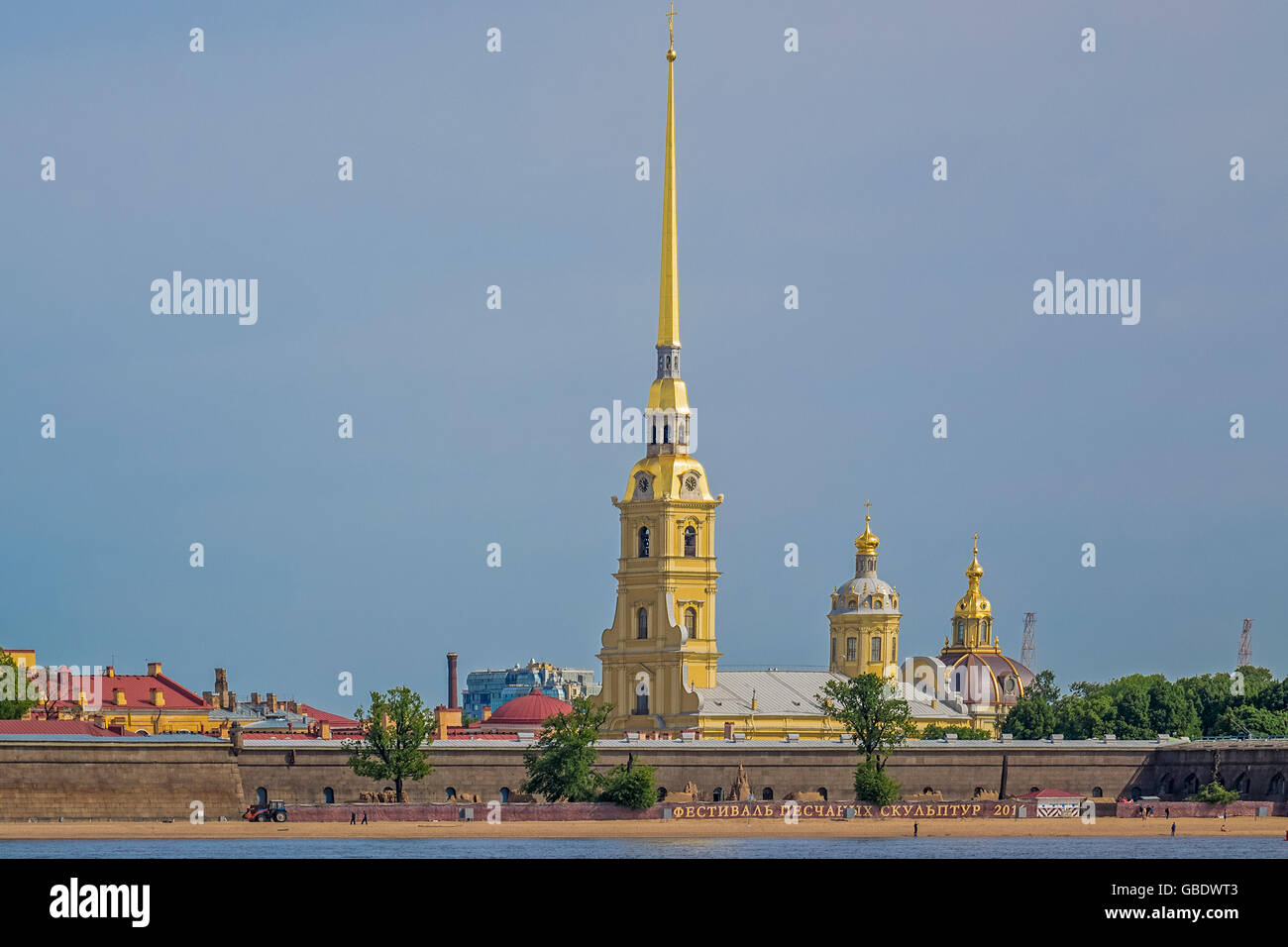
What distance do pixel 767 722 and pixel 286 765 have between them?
31.7 meters

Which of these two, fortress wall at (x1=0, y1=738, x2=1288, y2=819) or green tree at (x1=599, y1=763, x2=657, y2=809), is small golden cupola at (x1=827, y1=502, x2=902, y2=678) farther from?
green tree at (x1=599, y1=763, x2=657, y2=809)

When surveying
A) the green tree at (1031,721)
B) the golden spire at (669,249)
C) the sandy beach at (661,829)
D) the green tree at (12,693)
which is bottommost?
the sandy beach at (661,829)

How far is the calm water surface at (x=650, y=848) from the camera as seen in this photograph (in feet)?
251

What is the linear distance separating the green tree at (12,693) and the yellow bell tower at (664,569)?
29649 mm

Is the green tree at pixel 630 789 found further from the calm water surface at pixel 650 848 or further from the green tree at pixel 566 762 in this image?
the calm water surface at pixel 650 848

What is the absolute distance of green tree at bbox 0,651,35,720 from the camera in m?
107

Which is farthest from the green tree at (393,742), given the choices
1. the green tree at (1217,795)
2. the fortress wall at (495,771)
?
the green tree at (1217,795)

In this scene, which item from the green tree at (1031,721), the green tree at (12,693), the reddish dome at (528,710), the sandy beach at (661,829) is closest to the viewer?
the sandy beach at (661,829)

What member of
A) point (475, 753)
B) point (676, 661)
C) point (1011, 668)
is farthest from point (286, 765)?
point (1011, 668)

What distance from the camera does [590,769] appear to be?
331 ft

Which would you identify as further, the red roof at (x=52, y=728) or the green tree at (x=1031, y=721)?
the green tree at (x=1031, y=721)

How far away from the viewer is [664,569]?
126 m

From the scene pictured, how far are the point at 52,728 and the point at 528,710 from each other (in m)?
44.1
